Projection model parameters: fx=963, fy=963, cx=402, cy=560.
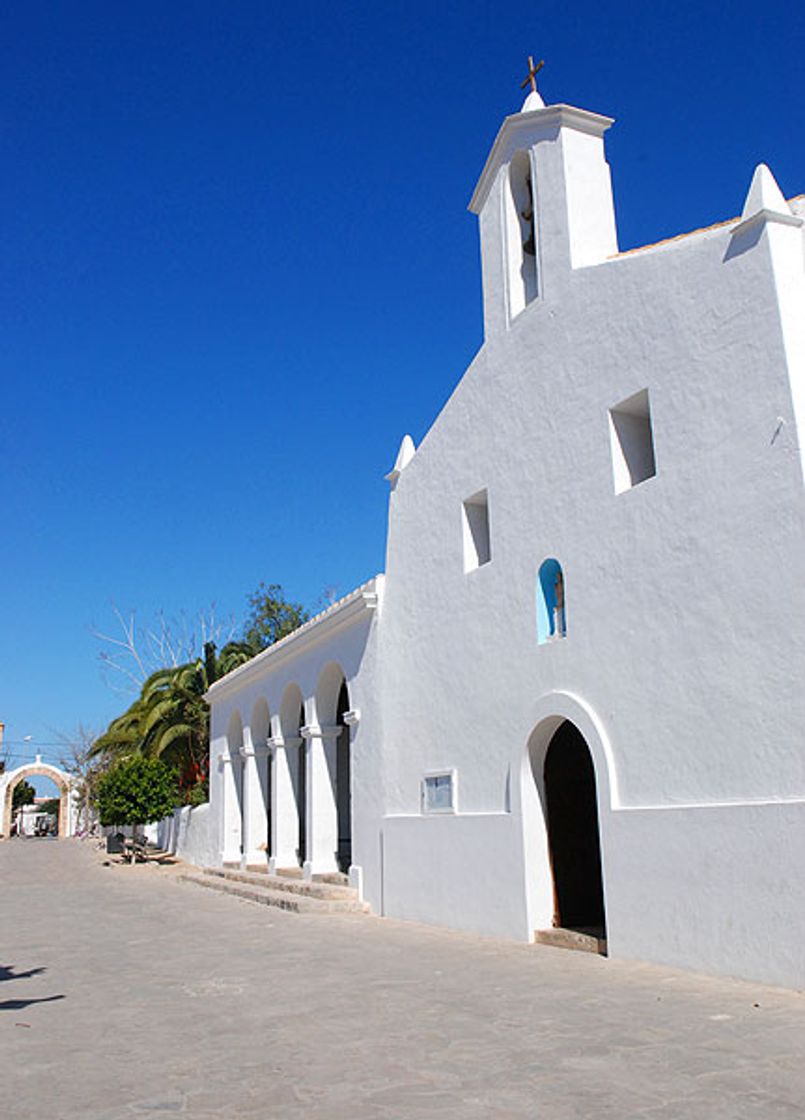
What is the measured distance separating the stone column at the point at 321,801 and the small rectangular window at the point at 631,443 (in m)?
8.32

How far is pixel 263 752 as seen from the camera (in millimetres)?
19344

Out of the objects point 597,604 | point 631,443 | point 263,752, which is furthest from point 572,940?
point 263,752

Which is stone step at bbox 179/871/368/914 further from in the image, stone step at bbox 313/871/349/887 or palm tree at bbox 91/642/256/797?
A: palm tree at bbox 91/642/256/797

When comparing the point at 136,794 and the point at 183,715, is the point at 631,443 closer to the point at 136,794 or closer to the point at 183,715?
the point at 136,794

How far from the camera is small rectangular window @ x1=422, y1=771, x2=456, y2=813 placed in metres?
11.0

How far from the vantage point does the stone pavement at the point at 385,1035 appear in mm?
4273

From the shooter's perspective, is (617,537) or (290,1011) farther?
(617,537)

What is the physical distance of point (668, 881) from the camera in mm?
7449

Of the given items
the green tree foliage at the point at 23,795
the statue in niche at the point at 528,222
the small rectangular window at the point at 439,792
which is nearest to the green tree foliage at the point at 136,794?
the small rectangular window at the point at 439,792

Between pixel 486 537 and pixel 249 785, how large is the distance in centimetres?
1034

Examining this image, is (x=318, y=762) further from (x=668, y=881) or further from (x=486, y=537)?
(x=668, y=881)

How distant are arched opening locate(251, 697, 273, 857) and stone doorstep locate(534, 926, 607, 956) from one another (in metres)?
10.8

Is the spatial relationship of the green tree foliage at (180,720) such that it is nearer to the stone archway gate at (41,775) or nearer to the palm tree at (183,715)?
the palm tree at (183,715)

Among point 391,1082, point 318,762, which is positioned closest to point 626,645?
point 391,1082
